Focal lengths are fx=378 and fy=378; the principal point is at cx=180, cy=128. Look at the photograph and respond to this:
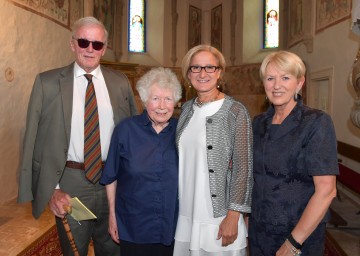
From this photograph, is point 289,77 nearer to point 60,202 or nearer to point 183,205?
point 183,205

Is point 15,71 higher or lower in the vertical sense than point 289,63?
higher

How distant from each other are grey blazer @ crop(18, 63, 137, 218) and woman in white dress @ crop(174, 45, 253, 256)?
78cm

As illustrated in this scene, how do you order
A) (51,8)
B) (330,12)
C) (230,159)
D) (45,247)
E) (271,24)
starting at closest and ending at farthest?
(230,159), (45,247), (51,8), (330,12), (271,24)

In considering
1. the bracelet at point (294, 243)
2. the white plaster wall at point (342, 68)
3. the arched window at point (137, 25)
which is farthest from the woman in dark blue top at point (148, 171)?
the arched window at point (137, 25)

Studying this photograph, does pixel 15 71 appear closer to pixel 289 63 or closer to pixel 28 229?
pixel 28 229

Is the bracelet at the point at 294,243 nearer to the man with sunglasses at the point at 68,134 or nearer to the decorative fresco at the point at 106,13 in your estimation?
the man with sunglasses at the point at 68,134

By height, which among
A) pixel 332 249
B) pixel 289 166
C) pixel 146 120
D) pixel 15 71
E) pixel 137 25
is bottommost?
pixel 332 249

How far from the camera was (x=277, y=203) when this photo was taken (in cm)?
201

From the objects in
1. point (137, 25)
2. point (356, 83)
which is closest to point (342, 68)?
point (356, 83)

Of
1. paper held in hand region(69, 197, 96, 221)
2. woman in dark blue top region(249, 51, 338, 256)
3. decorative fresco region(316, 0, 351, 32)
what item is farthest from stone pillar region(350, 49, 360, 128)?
decorative fresco region(316, 0, 351, 32)

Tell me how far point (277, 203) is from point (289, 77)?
0.68 m

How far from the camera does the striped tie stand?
249cm

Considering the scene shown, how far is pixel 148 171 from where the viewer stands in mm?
2260

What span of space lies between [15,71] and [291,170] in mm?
5420
